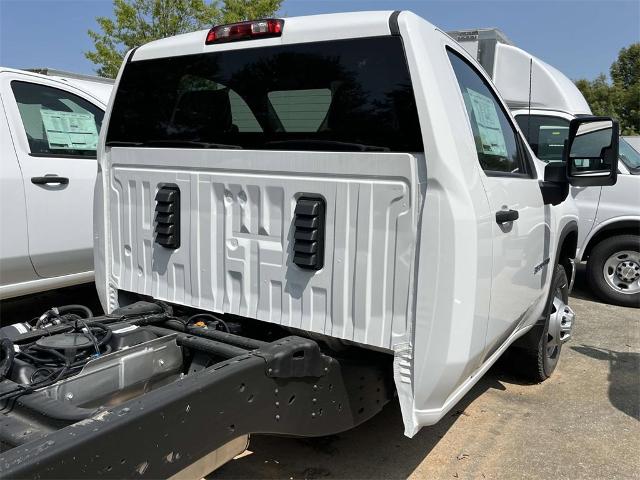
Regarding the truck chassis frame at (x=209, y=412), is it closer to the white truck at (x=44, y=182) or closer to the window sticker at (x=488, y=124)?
the window sticker at (x=488, y=124)

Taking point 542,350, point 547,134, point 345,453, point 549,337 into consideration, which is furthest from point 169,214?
point 547,134

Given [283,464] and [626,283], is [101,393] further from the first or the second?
[626,283]

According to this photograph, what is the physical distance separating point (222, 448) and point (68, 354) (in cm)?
77

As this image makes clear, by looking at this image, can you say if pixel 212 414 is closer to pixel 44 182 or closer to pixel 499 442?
pixel 499 442

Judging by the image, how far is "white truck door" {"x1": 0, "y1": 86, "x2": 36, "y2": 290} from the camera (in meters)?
4.04

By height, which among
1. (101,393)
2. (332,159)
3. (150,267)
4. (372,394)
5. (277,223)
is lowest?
(372,394)

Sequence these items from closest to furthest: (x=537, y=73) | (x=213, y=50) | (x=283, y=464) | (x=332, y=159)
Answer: (x=332, y=159), (x=213, y=50), (x=283, y=464), (x=537, y=73)

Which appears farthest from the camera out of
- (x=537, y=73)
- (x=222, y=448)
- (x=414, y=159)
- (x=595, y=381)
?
(x=537, y=73)

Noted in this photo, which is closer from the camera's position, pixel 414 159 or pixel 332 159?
pixel 414 159

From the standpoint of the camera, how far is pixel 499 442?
3.44 m

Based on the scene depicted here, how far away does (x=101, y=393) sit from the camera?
231cm

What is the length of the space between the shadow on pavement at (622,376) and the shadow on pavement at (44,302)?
14.0 ft

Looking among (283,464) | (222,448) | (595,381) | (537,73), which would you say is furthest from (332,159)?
(537,73)

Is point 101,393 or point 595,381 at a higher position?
point 101,393
